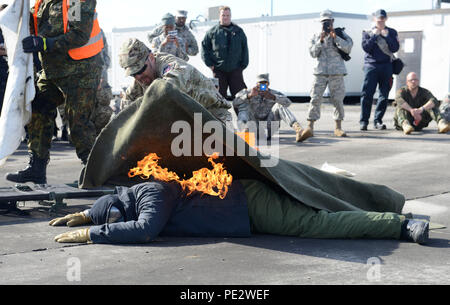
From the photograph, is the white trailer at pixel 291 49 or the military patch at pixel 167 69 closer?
the military patch at pixel 167 69

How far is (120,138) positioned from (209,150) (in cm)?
68

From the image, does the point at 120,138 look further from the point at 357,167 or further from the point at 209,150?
the point at 357,167

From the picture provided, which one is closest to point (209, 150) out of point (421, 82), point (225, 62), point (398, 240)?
point (398, 240)

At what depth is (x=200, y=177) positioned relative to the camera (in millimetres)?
5008

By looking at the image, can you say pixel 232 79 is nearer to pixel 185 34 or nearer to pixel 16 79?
pixel 185 34

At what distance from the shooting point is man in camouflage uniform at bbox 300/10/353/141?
11727 millimetres

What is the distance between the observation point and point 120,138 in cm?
502

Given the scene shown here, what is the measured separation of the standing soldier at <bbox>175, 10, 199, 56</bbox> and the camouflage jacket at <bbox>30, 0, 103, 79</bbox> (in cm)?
577

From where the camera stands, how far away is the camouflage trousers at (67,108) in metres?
6.76

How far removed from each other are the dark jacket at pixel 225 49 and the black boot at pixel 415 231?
7.45m

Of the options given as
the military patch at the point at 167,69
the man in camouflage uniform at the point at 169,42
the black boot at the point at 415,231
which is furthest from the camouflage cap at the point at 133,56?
the man in camouflage uniform at the point at 169,42

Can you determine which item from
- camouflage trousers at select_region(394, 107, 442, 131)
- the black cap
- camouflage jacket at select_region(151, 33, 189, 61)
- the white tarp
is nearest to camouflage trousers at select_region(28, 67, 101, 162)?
the white tarp

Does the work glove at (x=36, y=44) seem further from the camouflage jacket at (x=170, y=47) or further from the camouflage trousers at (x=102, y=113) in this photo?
the camouflage jacket at (x=170, y=47)

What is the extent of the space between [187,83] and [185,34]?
22.9ft
